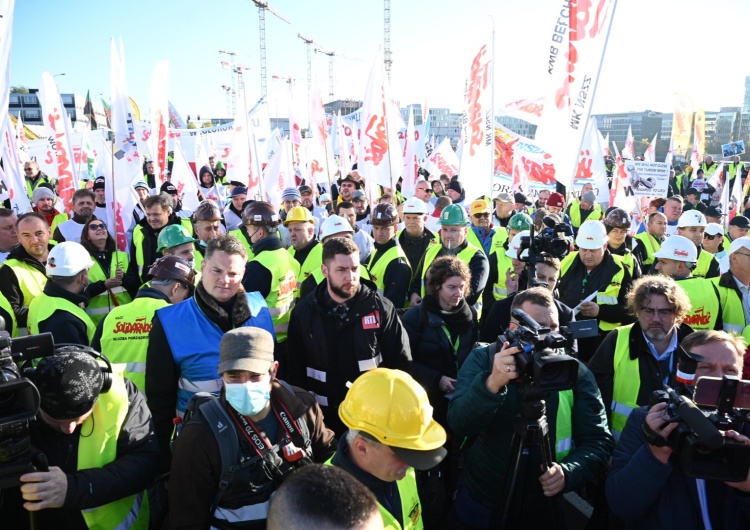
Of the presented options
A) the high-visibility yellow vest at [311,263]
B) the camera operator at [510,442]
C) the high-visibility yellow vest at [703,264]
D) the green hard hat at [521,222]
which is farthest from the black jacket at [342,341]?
the high-visibility yellow vest at [703,264]

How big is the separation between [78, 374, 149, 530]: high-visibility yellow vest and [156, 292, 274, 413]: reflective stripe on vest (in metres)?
0.55

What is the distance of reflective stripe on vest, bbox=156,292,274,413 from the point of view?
311 centimetres

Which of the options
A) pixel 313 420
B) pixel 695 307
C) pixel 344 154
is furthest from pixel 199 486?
pixel 344 154

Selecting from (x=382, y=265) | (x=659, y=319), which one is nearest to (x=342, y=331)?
(x=659, y=319)

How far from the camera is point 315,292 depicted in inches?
148

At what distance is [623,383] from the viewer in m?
Answer: 3.47

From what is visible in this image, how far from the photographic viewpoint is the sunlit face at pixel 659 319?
139 inches

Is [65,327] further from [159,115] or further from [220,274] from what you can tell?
[159,115]

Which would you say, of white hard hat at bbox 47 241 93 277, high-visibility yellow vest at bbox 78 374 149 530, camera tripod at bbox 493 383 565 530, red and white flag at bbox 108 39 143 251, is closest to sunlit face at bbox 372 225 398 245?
white hard hat at bbox 47 241 93 277

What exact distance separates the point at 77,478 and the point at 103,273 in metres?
4.00

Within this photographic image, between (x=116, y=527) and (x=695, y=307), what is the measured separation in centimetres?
437

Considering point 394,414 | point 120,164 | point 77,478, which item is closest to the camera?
point 394,414

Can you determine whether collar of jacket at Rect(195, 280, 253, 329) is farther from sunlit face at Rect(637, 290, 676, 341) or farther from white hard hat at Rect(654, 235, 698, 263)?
white hard hat at Rect(654, 235, 698, 263)

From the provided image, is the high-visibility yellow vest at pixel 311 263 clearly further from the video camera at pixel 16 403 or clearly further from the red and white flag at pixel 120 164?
the video camera at pixel 16 403
